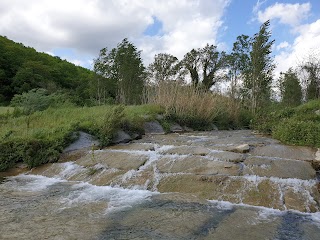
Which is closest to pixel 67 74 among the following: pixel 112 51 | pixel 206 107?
pixel 112 51

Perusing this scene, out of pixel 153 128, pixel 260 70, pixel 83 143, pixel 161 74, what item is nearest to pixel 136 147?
pixel 83 143

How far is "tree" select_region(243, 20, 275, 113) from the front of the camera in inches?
613

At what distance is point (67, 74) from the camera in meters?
37.6

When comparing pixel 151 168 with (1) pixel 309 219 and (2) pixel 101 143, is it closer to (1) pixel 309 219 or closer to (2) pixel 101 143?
(2) pixel 101 143

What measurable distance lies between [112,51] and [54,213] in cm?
2412

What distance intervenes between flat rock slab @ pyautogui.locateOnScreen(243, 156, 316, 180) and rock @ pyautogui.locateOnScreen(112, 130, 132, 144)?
10.7ft

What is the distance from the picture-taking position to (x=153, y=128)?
8.51m

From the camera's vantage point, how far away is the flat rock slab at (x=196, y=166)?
4250 millimetres

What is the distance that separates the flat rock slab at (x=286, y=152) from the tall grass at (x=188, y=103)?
446cm

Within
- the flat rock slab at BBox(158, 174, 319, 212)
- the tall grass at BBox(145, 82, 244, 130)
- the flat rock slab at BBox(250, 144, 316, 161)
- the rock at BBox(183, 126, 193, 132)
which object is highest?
the tall grass at BBox(145, 82, 244, 130)

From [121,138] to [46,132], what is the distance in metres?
1.70

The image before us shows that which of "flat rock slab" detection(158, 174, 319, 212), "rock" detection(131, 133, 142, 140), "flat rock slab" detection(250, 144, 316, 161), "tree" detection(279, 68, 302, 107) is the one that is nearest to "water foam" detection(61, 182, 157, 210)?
"flat rock slab" detection(158, 174, 319, 212)

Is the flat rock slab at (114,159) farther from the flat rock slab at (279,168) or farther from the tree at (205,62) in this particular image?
the tree at (205,62)

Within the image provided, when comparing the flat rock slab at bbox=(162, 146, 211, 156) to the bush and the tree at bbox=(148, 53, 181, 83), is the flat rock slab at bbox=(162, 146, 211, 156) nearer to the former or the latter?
the bush
